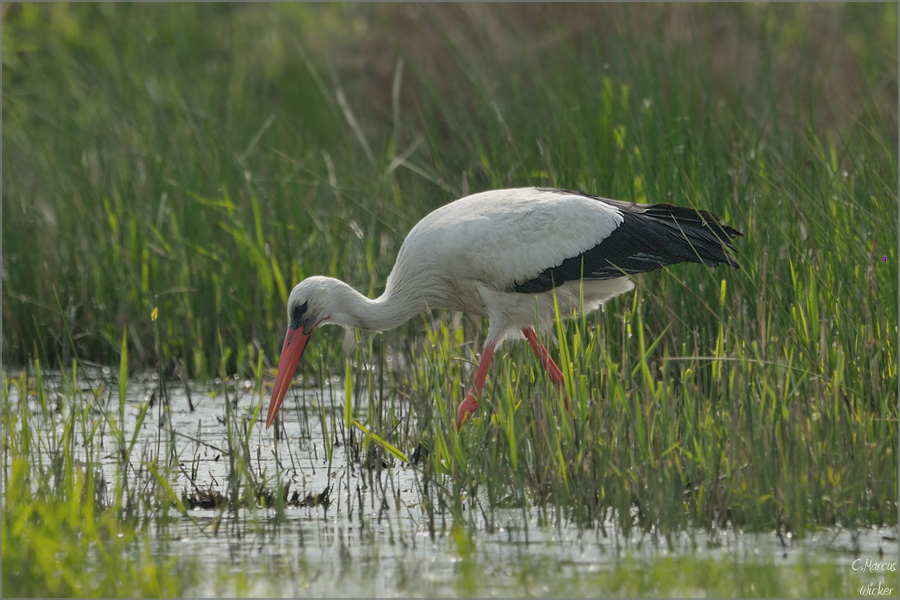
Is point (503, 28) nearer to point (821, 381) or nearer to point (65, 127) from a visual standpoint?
point (65, 127)

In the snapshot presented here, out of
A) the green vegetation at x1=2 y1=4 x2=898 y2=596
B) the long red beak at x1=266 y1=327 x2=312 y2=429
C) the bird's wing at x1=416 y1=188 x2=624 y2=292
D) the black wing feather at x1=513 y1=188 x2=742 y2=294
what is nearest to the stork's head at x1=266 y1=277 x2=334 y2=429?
the long red beak at x1=266 y1=327 x2=312 y2=429

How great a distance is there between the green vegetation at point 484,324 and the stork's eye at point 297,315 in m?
0.37

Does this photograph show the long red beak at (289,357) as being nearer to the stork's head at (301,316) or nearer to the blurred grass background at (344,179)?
the stork's head at (301,316)

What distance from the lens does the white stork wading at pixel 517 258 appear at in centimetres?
561

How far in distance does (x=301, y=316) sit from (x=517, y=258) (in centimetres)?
112

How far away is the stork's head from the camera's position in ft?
19.3

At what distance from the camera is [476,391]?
537 cm

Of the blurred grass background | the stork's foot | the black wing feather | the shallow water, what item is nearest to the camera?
the shallow water

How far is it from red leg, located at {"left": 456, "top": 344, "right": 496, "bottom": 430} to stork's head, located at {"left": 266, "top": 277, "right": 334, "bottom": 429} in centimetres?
85

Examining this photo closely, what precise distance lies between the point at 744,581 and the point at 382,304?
2.80 m

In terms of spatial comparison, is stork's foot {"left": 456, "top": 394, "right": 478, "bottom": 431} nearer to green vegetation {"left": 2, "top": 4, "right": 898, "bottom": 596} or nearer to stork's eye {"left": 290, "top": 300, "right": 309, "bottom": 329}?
green vegetation {"left": 2, "top": 4, "right": 898, "bottom": 596}

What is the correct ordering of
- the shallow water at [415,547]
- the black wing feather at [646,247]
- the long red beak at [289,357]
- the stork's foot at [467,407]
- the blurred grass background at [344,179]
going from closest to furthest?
the shallow water at [415,547] < the stork's foot at [467,407] < the black wing feather at [646,247] < the long red beak at [289,357] < the blurred grass background at [344,179]

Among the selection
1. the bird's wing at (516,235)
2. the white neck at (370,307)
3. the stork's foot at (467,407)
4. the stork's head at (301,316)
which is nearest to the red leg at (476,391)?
the stork's foot at (467,407)

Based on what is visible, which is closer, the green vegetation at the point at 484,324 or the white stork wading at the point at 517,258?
the green vegetation at the point at 484,324
